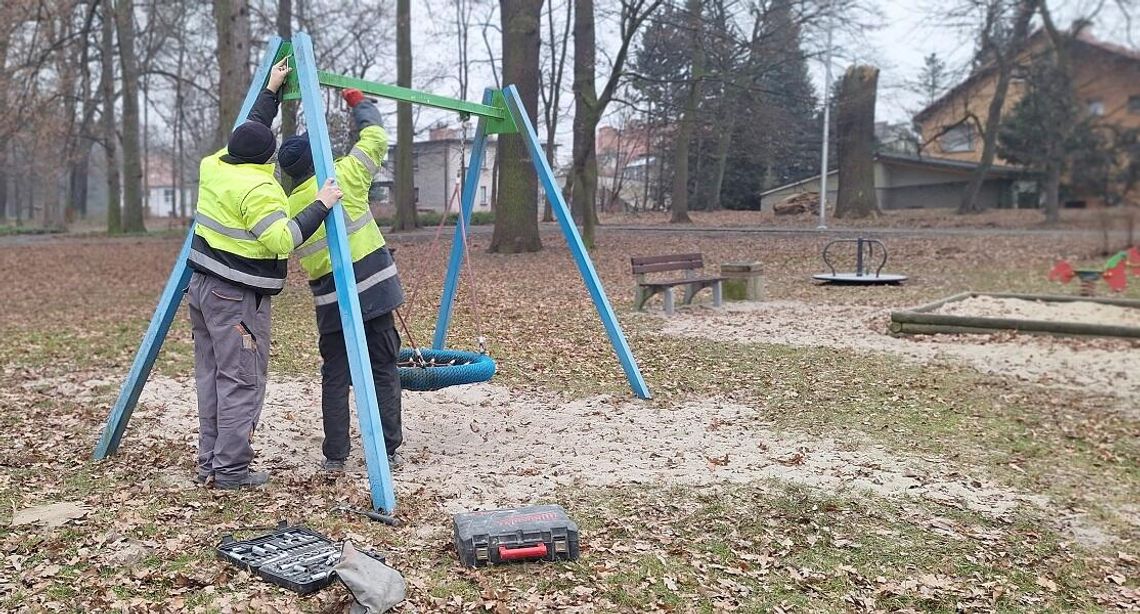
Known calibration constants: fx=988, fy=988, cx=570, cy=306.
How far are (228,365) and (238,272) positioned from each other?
441 mm

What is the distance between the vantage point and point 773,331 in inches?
398

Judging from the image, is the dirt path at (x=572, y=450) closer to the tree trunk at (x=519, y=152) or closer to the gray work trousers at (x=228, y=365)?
the gray work trousers at (x=228, y=365)

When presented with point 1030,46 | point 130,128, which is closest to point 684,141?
point 130,128

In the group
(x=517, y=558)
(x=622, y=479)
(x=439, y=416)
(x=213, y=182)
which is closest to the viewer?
Answer: (x=517, y=558)

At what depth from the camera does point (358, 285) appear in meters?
4.88

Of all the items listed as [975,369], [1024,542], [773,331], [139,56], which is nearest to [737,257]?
Result: [773,331]

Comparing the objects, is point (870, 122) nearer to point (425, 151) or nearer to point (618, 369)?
point (425, 151)

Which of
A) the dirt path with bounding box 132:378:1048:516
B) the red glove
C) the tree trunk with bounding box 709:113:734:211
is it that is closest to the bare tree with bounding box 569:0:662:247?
the dirt path with bounding box 132:378:1048:516

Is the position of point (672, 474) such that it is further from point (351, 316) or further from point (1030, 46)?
point (1030, 46)

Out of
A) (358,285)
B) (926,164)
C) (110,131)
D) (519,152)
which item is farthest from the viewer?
(110,131)

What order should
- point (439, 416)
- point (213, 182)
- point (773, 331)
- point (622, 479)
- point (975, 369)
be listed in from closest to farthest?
point (213, 182)
point (622, 479)
point (439, 416)
point (975, 369)
point (773, 331)

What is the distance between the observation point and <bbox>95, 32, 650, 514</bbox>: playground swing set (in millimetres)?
4496

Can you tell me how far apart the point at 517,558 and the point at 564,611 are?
409 millimetres

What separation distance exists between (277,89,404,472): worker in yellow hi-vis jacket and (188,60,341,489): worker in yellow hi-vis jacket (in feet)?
0.76
